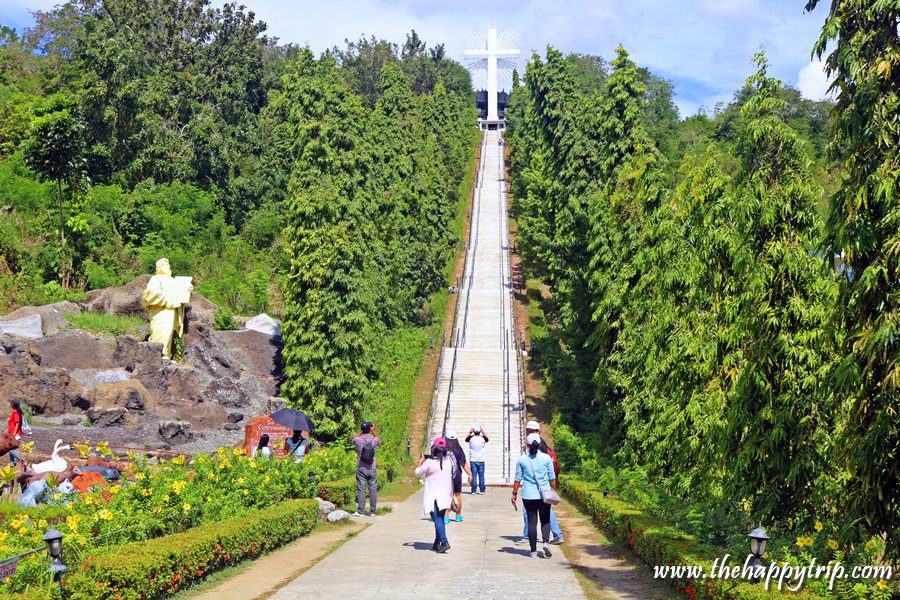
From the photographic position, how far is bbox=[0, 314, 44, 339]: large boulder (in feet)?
84.9

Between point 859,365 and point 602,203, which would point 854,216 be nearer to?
point 859,365

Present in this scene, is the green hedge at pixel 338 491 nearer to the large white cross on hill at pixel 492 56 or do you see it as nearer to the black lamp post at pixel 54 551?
the black lamp post at pixel 54 551

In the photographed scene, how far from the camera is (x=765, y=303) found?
467 inches

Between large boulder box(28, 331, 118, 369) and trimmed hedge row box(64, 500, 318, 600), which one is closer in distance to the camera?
trimmed hedge row box(64, 500, 318, 600)

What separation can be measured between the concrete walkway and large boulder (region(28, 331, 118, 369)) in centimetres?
1316

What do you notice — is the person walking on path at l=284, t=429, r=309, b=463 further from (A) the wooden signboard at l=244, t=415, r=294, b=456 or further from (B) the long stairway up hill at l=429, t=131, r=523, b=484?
(B) the long stairway up hill at l=429, t=131, r=523, b=484

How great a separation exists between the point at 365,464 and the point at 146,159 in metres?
29.7

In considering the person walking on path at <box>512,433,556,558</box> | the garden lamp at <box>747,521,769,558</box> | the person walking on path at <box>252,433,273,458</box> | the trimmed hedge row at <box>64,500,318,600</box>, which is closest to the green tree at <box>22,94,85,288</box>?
the person walking on path at <box>252,433,273,458</box>

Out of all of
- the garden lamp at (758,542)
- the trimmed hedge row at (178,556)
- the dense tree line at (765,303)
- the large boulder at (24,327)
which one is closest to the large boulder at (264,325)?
the large boulder at (24,327)

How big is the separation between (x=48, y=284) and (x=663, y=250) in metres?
24.0

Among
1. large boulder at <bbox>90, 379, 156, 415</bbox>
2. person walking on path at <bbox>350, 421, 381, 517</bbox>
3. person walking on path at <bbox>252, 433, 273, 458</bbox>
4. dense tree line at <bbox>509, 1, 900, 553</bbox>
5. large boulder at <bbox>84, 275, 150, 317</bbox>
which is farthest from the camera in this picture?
large boulder at <bbox>84, 275, 150, 317</bbox>

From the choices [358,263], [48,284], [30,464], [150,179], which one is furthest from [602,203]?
[150,179]

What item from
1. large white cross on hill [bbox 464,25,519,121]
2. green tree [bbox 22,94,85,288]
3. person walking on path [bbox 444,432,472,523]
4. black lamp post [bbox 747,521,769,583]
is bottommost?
person walking on path [bbox 444,432,472,523]

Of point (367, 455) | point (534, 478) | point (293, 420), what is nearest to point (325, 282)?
point (293, 420)
